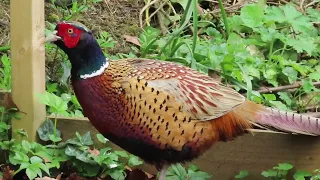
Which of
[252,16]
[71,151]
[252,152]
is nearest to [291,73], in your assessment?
[252,16]

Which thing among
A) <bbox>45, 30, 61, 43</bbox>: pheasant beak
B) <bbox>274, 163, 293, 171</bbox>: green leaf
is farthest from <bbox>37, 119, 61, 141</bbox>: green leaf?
<bbox>274, 163, 293, 171</bbox>: green leaf

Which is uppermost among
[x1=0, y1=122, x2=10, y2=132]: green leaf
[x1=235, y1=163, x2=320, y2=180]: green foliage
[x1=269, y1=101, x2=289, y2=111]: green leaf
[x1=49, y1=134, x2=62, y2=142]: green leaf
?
[x1=269, y1=101, x2=289, y2=111]: green leaf

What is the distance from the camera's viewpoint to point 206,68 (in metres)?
4.90

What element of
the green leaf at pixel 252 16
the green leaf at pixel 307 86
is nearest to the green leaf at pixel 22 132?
the green leaf at pixel 307 86

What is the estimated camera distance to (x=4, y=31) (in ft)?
16.8

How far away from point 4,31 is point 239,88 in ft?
5.25

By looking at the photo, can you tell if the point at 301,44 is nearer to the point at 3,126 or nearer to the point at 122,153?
the point at 122,153

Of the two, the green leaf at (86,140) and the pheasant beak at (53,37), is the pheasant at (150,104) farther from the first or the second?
the green leaf at (86,140)

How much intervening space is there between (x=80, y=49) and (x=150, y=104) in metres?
0.44

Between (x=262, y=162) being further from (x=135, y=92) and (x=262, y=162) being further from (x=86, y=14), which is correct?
(x=86, y=14)

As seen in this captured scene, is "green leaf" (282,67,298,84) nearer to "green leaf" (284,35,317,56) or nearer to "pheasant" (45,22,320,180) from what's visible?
"green leaf" (284,35,317,56)

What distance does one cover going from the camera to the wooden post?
3.99m

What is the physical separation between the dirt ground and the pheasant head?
134cm

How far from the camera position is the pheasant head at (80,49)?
148 inches
